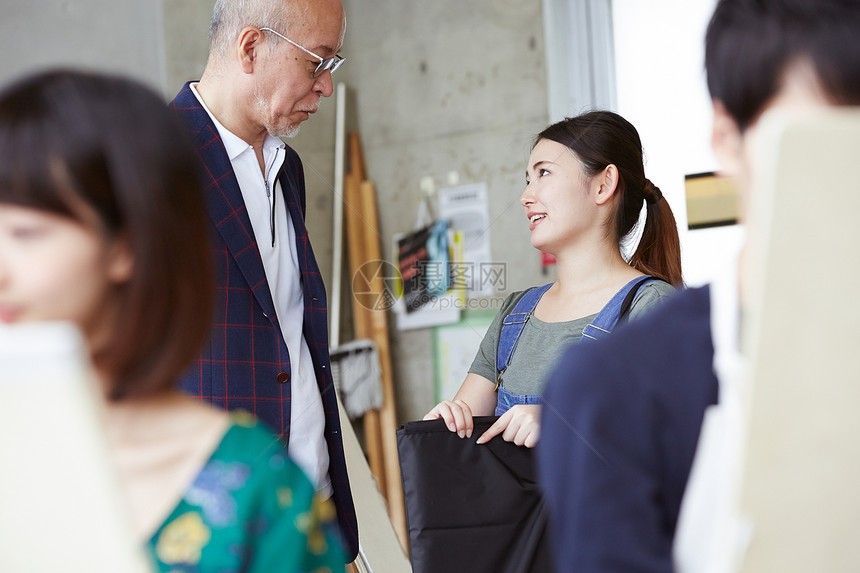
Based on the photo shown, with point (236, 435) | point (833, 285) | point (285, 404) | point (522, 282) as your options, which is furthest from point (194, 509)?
point (522, 282)

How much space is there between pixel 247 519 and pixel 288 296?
103 cm

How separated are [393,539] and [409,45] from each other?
6.90 ft

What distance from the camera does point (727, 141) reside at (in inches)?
24.5

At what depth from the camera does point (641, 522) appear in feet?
1.94

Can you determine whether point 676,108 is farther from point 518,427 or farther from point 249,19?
point 518,427

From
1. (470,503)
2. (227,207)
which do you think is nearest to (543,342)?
(470,503)

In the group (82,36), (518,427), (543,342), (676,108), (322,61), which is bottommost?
(518,427)

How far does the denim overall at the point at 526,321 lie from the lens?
54.6 inches

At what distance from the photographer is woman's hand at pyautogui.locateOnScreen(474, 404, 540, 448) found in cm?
130

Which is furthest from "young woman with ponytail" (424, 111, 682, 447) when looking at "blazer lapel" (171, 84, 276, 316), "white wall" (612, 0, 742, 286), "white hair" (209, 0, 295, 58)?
"white wall" (612, 0, 742, 286)

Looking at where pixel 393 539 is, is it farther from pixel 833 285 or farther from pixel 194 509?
pixel 833 285

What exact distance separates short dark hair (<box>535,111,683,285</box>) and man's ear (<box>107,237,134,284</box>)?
45.2 inches

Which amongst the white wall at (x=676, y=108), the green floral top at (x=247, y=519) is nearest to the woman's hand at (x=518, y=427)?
the green floral top at (x=247, y=519)

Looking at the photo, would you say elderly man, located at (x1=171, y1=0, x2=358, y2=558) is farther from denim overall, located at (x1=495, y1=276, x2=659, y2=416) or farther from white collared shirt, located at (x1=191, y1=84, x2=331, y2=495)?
denim overall, located at (x1=495, y1=276, x2=659, y2=416)
